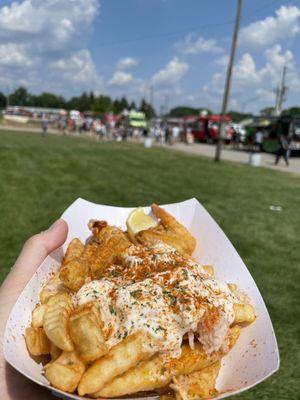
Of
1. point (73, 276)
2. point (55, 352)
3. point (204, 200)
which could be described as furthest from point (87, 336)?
point (204, 200)

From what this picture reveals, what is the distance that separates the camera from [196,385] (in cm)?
183

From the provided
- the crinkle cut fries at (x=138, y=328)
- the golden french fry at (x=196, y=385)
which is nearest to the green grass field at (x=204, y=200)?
the golden french fry at (x=196, y=385)

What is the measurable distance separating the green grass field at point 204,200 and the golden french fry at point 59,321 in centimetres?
262

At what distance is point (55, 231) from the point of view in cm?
Result: 287

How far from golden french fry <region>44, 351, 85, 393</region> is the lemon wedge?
1.32 meters

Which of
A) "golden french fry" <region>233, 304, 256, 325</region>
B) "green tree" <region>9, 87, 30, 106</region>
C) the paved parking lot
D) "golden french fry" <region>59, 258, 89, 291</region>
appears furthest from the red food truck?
"green tree" <region>9, 87, 30, 106</region>

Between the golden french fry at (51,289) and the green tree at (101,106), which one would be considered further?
the green tree at (101,106)

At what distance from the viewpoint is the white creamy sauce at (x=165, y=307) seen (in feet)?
5.82

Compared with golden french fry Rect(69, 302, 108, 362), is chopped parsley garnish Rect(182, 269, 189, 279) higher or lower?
higher

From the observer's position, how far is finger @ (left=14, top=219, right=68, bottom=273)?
263 cm

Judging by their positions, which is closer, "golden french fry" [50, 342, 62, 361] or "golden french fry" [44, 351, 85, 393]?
"golden french fry" [44, 351, 85, 393]

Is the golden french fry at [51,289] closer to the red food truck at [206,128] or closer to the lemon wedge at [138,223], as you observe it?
the lemon wedge at [138,223]

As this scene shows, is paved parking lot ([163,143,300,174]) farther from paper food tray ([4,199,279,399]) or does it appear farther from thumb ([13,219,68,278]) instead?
thumb ([13,219,68,278])

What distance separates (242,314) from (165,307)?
0.53 metres
